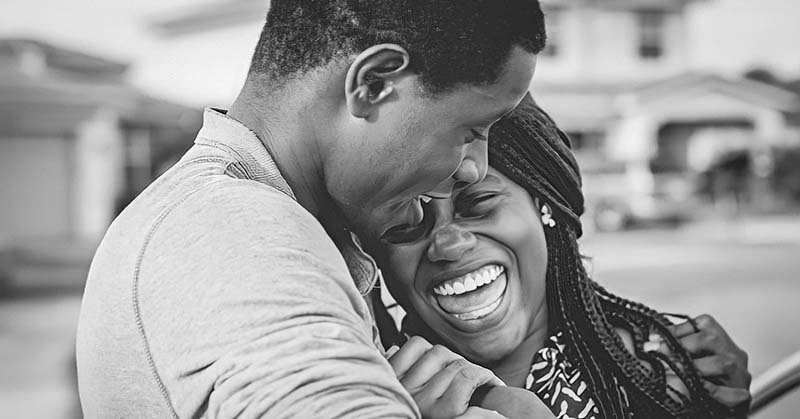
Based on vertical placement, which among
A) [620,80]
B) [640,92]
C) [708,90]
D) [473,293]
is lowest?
[708,90]

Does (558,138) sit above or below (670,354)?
above

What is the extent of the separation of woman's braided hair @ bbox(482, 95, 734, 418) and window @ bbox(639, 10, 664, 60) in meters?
21.3

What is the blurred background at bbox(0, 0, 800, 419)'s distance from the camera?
12125mm

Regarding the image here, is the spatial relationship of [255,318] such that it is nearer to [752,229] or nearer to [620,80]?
[752,229]

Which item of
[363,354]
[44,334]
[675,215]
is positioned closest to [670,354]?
[363,354]

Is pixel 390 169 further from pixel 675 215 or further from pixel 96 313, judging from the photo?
pixel 675 215

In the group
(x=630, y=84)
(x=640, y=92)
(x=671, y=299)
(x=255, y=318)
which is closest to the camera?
(x=255, y=318)

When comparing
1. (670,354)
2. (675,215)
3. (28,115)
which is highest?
(670,354)

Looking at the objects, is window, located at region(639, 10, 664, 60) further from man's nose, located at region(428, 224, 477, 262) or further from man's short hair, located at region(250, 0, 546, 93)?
man's short hair, located at region(250, 0, 546, 93)

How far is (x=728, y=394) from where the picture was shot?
171 centimetres

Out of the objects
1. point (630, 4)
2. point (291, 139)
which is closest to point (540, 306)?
point (291, 139)

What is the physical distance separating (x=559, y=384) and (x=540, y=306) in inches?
5.6

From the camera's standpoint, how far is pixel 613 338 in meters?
1.65

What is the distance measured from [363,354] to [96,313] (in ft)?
0.97
